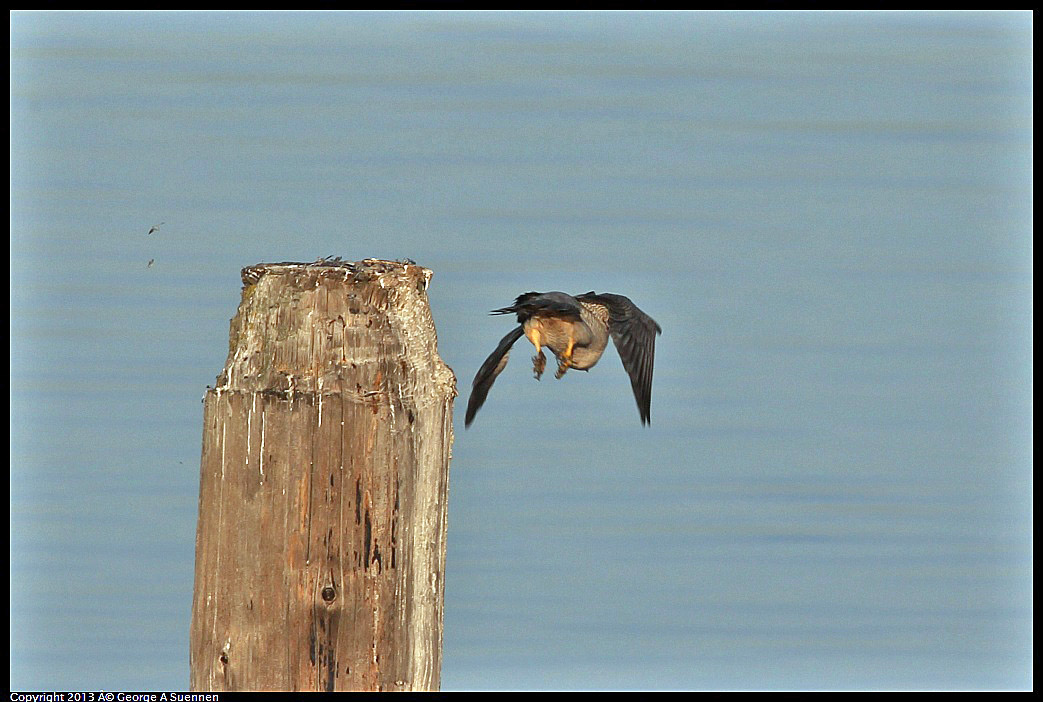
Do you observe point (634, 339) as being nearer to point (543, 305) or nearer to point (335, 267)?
point (543, 305)

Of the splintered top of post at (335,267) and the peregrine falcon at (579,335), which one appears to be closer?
the splintered top of post at (335,267)

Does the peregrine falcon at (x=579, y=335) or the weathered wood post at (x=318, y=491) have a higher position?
the peregrine falcon at (x=579, y=335)

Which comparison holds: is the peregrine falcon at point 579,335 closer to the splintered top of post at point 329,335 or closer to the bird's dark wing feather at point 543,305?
the bird's dark wing feather at point 543,305

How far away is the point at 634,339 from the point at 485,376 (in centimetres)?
47

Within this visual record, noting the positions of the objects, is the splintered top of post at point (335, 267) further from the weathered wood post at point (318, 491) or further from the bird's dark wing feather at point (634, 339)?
the bird's dark wing feather at point (634, 339)

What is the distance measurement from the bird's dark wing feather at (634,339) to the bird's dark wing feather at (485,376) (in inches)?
12.9

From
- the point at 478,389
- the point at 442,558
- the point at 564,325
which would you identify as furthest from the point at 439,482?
the point at 564,325

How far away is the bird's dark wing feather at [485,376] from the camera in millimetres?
3172

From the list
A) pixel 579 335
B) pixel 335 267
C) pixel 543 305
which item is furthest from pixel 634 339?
pixel 335 267

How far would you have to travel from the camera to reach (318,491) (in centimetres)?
192

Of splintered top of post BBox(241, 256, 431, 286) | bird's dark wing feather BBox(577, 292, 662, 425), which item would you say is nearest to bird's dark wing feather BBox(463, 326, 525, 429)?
bird's dark wing feather BBox(577, 292, 662, 425)

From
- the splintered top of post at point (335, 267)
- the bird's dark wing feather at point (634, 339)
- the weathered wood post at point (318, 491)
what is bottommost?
the weathered wood post at point (318, 491)

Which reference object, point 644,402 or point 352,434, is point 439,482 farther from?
point 644,402

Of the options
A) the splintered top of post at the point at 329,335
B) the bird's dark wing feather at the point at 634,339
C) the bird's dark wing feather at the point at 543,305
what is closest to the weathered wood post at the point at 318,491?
the splintered top of post at the point at 329,335
